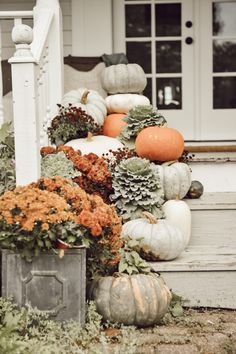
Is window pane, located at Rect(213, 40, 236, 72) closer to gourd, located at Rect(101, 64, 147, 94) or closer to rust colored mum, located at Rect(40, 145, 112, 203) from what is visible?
gourd, located at Rect(101, 64, 147, 94)

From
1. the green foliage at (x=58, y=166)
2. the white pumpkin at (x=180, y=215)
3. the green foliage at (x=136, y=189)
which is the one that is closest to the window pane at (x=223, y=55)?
the green foliage at (x=136, y=189)

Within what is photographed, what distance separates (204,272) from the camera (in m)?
4.17

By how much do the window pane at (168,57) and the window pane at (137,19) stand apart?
189 millimetres

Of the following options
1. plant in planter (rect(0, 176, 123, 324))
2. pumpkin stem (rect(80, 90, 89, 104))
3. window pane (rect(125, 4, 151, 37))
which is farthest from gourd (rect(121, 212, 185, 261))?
window pane (rect(125, 4, 151, 37))

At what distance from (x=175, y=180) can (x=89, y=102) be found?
1.15 metres

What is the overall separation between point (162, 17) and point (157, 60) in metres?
0.37

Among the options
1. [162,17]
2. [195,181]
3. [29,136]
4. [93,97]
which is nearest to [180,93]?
[162,17]

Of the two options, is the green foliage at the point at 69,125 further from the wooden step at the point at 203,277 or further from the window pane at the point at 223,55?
the window pane at the point at 223,55

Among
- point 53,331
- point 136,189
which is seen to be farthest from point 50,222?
point 136,189

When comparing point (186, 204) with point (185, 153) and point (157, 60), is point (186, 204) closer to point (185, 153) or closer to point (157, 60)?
point (185, 153)

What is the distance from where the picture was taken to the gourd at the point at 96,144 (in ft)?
16.8

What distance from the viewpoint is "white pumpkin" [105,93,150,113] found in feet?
18.8

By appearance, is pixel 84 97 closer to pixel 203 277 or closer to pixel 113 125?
pixel 113 125

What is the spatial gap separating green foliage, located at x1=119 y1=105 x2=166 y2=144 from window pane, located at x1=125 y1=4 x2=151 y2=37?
4.42 ft
